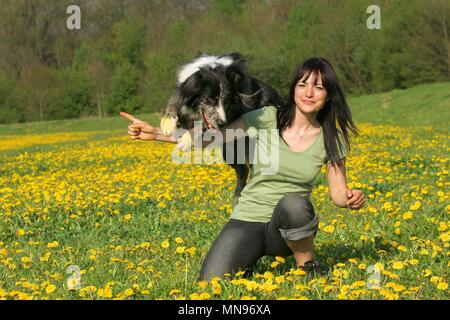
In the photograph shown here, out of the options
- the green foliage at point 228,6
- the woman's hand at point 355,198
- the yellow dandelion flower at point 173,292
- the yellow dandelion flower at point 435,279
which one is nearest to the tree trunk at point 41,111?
the green foliage at point 228,6

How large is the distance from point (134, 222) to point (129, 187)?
2309mm

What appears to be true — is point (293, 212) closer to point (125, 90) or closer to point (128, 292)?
point (128, 292)

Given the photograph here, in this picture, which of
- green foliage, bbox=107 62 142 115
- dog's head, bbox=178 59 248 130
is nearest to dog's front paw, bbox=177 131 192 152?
dog's head, bbox=178 59 248 130

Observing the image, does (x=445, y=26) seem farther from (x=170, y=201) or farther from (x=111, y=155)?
(x=170, y=201)

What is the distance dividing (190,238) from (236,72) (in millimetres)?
1416

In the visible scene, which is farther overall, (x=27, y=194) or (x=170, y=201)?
(x=27, y=194)

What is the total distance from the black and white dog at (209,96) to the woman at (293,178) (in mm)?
180

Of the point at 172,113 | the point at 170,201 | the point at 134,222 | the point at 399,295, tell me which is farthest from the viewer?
the point at 170,201

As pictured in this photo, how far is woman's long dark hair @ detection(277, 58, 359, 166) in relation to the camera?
12.7 feet

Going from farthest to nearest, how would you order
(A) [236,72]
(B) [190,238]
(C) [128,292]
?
Answer: (B) [190,238], (A) [236,72], (C) [128,292]

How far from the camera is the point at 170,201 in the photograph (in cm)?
670

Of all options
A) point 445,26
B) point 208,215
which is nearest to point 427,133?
point 208,215

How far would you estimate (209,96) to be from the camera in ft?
14.2

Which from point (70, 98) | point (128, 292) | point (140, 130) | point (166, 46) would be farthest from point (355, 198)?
point (70, 98)
